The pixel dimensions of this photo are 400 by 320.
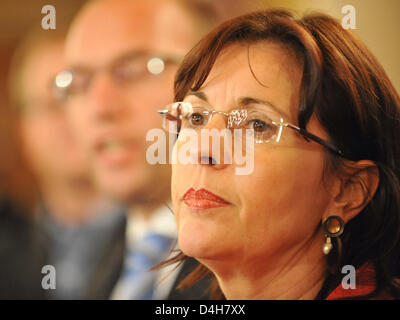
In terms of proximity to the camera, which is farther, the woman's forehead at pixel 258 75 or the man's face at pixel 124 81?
the man's face at pixel 124 81

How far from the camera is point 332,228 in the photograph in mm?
1589

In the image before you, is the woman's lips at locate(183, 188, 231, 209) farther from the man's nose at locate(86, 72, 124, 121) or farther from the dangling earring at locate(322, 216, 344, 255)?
the man's nose at locate(86, 72, 124, 121)

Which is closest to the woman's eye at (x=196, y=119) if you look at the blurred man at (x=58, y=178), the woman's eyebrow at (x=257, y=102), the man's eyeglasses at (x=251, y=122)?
the man's eyeglasses at (x=251, y=122)

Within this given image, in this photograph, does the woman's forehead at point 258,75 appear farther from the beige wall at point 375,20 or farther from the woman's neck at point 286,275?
the woman's neck at point 286,275

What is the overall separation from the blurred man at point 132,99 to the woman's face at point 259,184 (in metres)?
0.32

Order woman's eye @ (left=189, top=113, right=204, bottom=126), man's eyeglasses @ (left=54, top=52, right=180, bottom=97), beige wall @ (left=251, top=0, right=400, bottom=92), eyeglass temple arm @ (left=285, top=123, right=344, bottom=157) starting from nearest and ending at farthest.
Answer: eyeglass temple arm @ (left=285, top=123, right=344, bottom=157), woman's eye @ (left=189, top=113, right=204, bottom=126), beige wall @ (left=251, top=0, right=400, bottom=92), man's eyeglasses @ (left=54, top=52, right=180, bottom=97)

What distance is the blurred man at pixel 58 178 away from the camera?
1984mm

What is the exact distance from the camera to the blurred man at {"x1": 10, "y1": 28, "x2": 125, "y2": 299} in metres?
1.98

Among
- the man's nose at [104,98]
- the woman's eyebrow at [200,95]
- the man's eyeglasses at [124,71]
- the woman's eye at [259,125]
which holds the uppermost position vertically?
the man's eyeglasses at [124,71]

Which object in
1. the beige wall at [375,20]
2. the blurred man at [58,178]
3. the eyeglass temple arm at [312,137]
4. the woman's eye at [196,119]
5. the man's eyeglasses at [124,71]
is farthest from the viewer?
the blurred man at [58,178]

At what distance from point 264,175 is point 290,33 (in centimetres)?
43

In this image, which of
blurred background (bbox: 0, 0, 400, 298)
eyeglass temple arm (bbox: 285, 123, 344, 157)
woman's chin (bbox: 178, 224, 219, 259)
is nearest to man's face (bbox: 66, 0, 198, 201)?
blurred background (bbox: 0, 0, 400, 298)

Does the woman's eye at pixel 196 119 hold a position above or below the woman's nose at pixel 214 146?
above

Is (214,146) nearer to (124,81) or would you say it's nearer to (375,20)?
(124,81)
